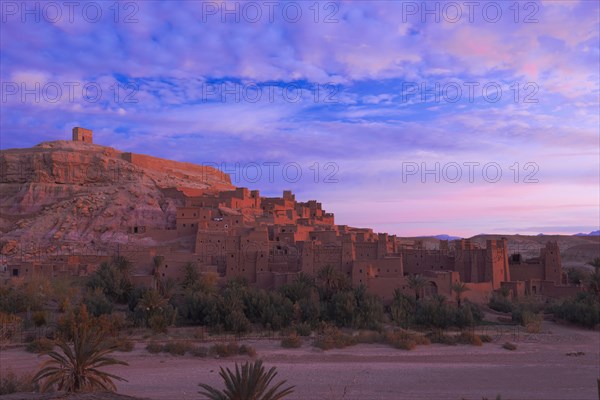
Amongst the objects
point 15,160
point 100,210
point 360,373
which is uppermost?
point 15,160

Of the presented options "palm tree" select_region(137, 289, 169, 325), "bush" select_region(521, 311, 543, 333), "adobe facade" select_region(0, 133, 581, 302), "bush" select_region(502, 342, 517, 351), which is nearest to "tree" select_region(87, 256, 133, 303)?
"adobe facade" select_region(0, 133, 581, 302)

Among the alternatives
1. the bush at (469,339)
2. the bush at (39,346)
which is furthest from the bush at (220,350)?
the bush at (469,339)

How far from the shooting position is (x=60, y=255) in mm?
30344

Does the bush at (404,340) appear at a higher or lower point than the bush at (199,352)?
higher

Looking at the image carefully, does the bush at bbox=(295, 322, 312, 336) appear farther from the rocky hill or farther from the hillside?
the rocky hill

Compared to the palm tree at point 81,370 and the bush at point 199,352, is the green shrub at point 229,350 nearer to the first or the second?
the bush at point 199,352

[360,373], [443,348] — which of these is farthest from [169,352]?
[443,348]

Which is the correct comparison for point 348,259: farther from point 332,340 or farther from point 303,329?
point 332,340

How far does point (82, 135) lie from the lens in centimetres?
4553

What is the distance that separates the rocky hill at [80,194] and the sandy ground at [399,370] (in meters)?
15.0

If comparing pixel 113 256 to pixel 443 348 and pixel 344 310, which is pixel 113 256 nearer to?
pixel 344 310

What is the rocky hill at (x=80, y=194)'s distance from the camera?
33406 mm

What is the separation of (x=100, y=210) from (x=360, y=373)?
2266 cm

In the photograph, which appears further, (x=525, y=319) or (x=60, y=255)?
(x=60, y=255)
